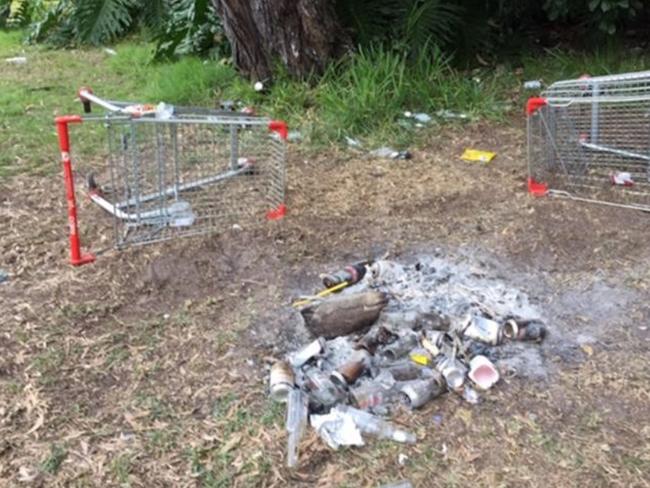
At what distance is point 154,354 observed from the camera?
2900 millimetres

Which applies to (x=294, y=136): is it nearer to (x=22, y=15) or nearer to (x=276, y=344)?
(x=276, y=344)

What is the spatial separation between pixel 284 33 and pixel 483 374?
162 inches

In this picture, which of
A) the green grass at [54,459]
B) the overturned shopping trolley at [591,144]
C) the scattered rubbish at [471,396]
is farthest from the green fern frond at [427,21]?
the green grass at [54,459]

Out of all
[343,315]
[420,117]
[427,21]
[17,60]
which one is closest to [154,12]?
[17,60]

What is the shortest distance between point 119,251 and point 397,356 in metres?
1.61

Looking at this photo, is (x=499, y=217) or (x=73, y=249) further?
(x=499, y=217)

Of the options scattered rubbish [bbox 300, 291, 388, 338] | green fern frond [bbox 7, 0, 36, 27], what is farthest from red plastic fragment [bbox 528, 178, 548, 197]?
green fern frond [bbox 7, 0, 36, 27]

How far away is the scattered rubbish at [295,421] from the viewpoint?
7.84 ft

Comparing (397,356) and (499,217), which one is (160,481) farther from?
(499,217)

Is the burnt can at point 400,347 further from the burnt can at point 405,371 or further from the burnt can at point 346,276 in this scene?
the burnt can at point 346,276

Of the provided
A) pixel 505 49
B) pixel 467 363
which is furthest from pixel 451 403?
pixel 505 49

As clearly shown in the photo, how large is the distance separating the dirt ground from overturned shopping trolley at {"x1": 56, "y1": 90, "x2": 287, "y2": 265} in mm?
156

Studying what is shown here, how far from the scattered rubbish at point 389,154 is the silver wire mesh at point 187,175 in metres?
0.85

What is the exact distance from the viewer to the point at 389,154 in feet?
16.5
